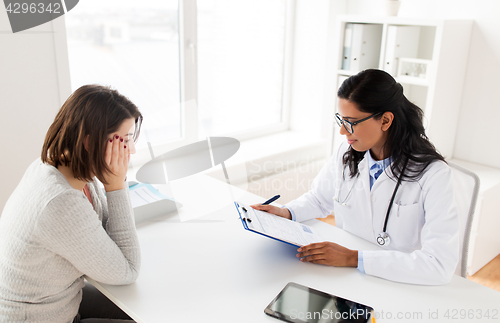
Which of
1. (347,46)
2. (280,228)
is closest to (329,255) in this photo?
(280,228)

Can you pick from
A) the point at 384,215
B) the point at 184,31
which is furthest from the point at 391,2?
the point at 384,215

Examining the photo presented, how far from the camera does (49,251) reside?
1.11 m

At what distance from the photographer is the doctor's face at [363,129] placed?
4.83 feet

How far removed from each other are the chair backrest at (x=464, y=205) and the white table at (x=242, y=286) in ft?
0.51

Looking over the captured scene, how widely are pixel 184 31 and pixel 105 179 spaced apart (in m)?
1.55

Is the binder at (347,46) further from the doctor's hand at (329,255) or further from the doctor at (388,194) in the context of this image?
the doctor's hand at (329,255)

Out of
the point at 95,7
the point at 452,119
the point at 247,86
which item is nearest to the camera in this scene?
the point at 95,7

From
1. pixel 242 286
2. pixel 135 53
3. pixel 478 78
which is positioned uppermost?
pixel 135 53

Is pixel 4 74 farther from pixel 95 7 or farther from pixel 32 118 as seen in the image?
pixel 95 7

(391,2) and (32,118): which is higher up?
(391,2)

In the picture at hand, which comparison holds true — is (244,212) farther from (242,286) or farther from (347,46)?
(347,46)

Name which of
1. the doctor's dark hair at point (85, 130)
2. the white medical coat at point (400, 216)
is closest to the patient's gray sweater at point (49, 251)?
the doctor's dark hair at point (85, 130)

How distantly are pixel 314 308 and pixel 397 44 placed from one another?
2.04 metres

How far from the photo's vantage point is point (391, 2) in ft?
8.89
